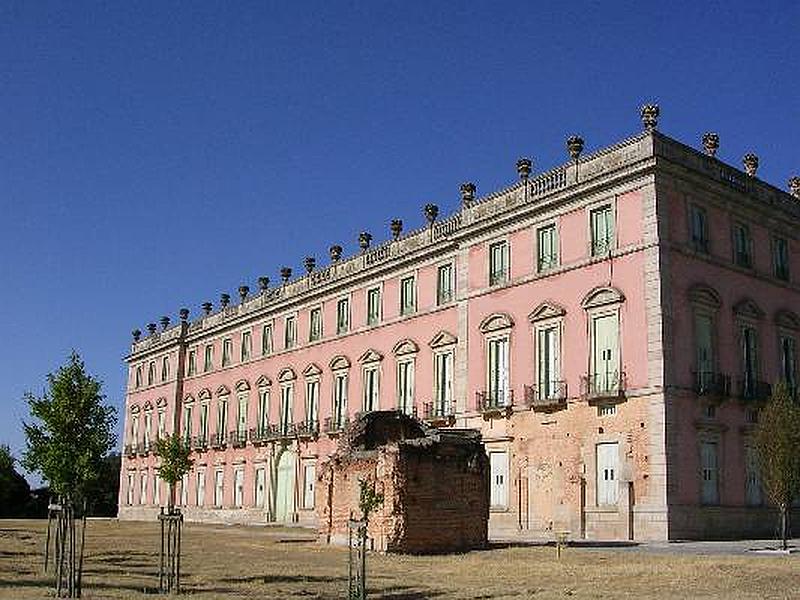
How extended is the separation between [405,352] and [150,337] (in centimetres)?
3470

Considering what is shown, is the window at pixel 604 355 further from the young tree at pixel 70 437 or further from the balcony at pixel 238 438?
the balcony at pixel 238 438

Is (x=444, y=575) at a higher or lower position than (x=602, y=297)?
lower

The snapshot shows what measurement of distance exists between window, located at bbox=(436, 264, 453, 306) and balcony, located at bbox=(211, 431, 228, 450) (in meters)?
21.6

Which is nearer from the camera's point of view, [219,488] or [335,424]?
[335,424]

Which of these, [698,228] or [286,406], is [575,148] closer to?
[698,228]

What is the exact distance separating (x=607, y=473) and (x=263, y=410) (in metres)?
27.3

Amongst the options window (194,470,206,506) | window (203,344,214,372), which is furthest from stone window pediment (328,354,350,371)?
window (194,470,206,506)

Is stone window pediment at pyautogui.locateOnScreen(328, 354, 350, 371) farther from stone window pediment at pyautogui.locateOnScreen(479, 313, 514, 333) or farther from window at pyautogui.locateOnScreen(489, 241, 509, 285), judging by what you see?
window at pyautogui.locateOnScreen(489, 241, 509, 285)

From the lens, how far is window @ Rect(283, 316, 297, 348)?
5122 centimetres

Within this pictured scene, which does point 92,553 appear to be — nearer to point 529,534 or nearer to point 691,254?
point 529,534

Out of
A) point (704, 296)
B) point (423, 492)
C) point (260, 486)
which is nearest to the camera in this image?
point (423, 492)

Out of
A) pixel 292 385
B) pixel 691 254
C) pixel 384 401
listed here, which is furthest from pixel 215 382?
pixel 691 254

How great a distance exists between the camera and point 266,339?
54.0 metres

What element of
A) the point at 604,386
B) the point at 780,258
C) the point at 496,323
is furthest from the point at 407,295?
the point at 780,258
